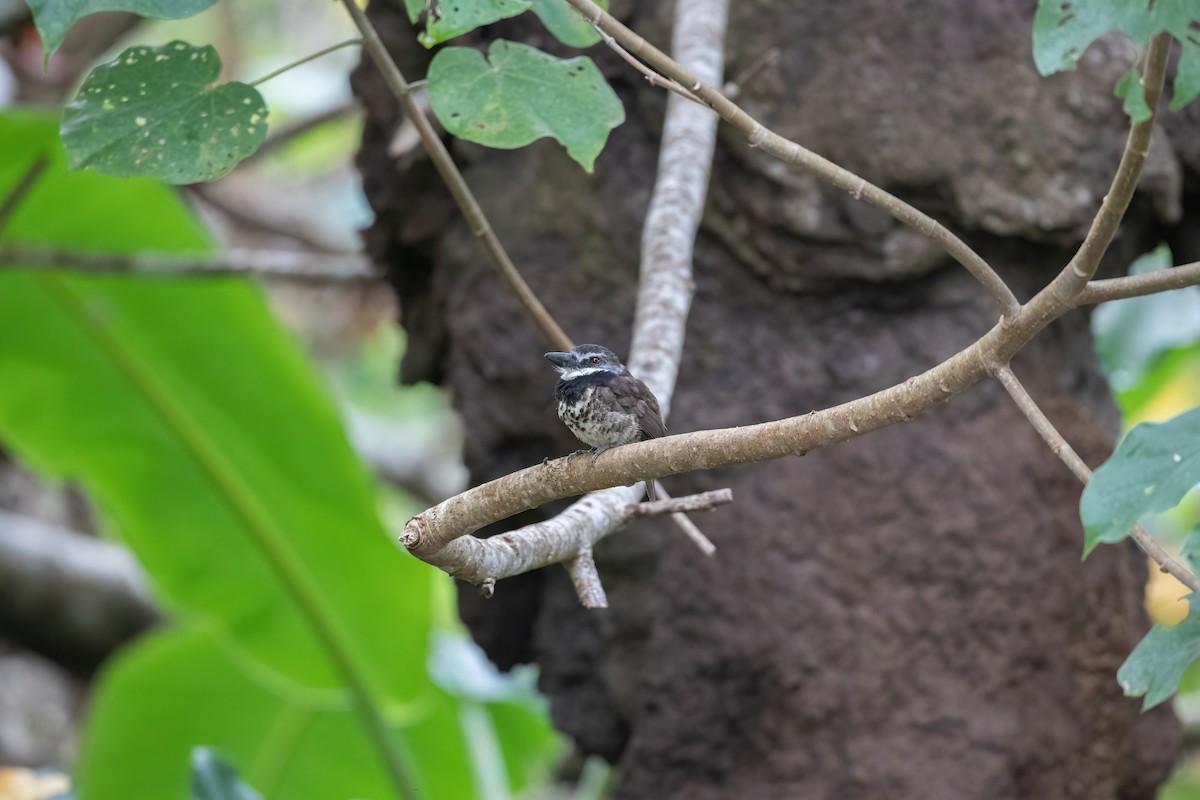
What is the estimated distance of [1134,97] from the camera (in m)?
1.40

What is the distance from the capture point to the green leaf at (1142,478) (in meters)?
1.37

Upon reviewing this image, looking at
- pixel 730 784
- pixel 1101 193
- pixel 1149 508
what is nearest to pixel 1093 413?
pixel 1101 193

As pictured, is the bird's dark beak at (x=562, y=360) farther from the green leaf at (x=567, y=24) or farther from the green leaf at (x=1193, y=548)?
the green leaf at (x=1193, y=548)

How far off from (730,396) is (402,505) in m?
6.83

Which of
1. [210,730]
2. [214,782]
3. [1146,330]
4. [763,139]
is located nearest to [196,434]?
[214,782]

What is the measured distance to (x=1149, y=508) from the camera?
1.37m

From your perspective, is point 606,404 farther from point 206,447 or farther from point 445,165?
point 206,447

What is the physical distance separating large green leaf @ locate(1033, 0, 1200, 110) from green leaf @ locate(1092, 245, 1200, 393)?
9.53ft

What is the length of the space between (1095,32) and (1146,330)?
3126 millimetres

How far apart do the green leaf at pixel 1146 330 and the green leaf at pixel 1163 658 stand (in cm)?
277

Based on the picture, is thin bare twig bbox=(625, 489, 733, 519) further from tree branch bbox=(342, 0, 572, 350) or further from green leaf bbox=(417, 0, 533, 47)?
green leaf bbox=(417, 0, 533, 47)

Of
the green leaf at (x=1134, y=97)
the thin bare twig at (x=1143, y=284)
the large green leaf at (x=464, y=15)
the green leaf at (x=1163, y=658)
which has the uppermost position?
the large green leaf at (x=464, y=15)

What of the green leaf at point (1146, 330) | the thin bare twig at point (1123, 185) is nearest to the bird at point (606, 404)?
the thin bare twig at point (1123, 185)

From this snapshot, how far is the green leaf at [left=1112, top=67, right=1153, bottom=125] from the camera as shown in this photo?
139 cm
